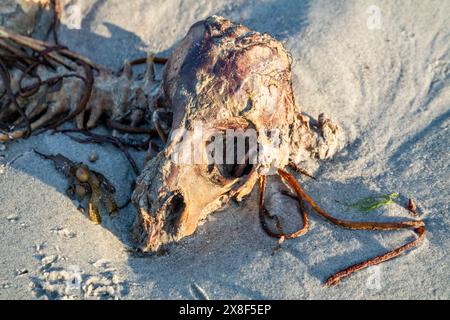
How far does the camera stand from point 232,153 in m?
2.86

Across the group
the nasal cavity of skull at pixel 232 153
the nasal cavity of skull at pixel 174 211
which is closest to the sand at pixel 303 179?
the nasal cavity of skull at pixel 174 211

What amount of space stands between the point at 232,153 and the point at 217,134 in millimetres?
125

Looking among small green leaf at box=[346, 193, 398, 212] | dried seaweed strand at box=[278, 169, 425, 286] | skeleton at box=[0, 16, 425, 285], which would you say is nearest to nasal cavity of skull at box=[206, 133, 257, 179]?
skeleton at box=[0, 16, 425, 285]

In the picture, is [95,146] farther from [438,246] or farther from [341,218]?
[438,246]

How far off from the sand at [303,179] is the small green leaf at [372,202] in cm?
4

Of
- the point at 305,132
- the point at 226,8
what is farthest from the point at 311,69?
the point at 226,8

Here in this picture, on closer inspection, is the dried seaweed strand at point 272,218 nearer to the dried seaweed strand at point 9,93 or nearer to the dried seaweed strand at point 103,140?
the dried seaweed strand at point 103,140

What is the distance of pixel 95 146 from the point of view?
3475 mm

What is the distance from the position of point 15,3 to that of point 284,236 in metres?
2.67

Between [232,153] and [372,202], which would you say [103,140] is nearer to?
[232,153]

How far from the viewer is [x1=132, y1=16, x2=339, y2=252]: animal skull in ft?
9.00

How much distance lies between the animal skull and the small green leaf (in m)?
0.49

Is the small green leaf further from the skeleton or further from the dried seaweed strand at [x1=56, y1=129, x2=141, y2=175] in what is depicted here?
the dried seaweed strand at [x1=56, y1=129, x2=141, y2=175]

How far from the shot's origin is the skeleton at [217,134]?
2.74 m
